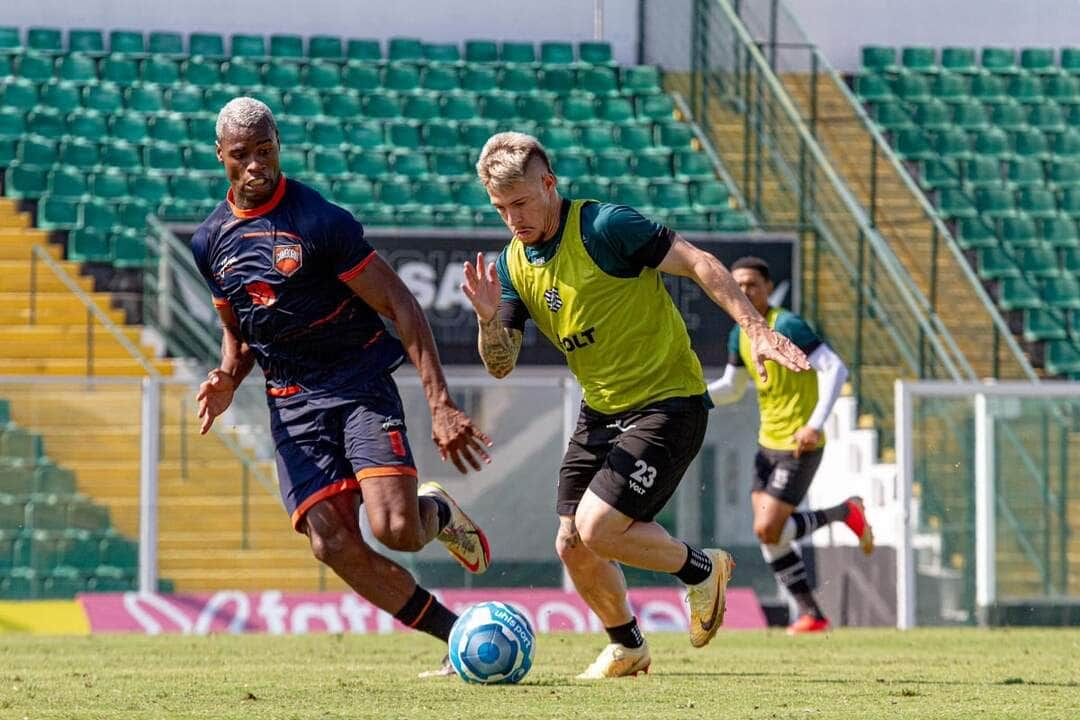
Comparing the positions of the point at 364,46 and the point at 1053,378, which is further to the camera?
the point at 364,46

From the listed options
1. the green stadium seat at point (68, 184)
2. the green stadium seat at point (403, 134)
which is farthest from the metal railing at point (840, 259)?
the green stadium seat at point (68, 184)

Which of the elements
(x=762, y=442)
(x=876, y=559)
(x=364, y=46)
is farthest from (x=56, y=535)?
(x=364, y=46)

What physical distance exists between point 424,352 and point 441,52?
51.0ft

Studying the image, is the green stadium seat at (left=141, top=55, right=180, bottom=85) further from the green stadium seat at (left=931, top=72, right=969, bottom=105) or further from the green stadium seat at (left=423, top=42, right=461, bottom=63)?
the green stadium seat at (left=931, top=72, right=969, bottom=105)

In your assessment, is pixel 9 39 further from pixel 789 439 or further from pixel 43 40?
pixel 789 439

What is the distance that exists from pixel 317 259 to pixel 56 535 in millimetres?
6560

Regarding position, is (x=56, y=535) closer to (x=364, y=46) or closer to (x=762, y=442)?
(x=762, y=442)

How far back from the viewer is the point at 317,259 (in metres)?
7.58

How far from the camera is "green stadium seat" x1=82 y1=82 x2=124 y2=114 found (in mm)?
21047

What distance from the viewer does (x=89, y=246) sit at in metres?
18.9

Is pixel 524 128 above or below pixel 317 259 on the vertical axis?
above

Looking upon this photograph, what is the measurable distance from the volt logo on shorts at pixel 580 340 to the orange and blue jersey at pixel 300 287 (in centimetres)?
72

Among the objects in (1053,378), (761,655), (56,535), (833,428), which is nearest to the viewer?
(761,655)

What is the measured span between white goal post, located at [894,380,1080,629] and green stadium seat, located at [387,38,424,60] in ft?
32.4
